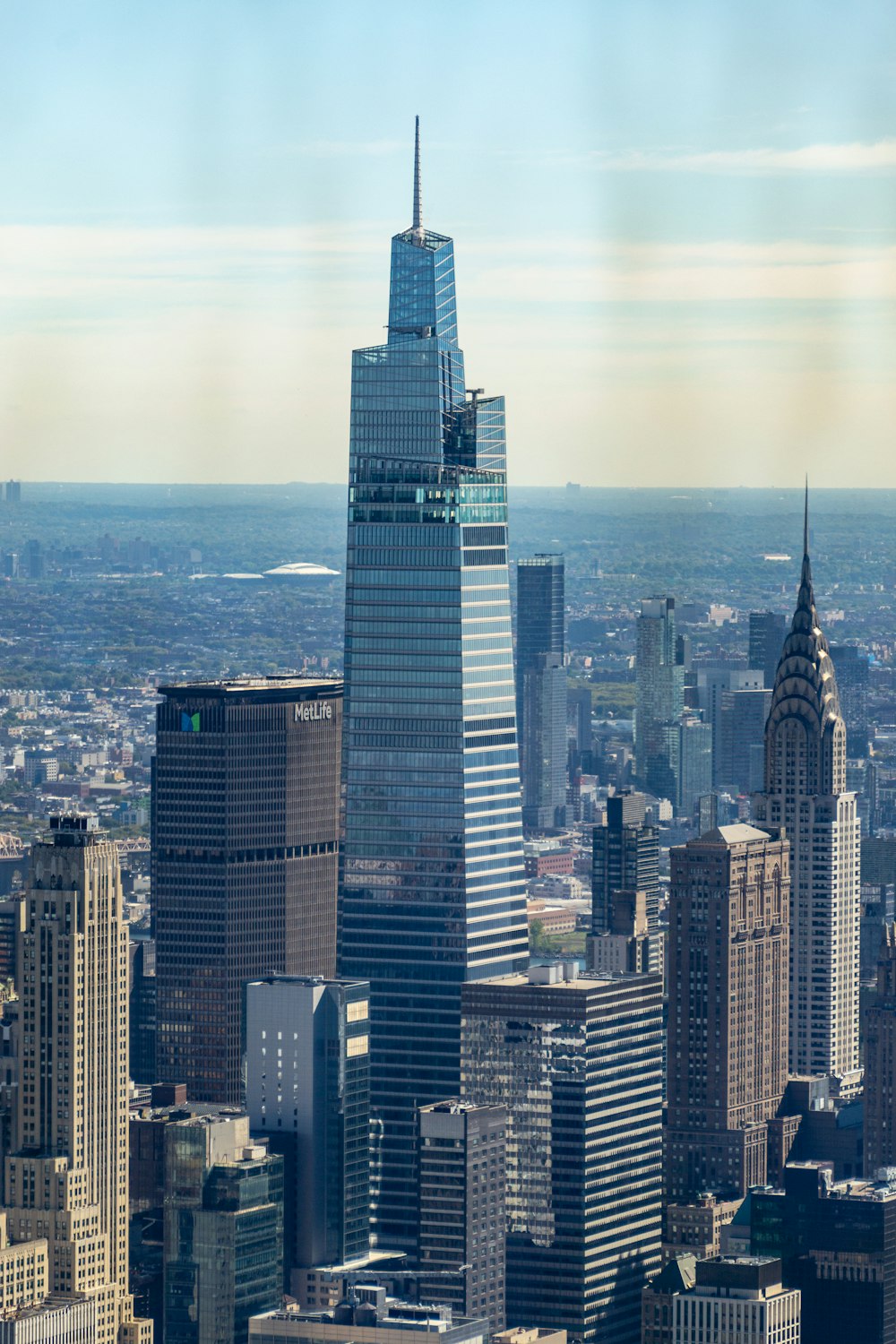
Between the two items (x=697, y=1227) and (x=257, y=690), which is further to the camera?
(x=257, y=690)

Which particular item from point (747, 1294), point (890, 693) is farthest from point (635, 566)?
point (747, 1294)

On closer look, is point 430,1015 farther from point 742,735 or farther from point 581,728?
point 581,728

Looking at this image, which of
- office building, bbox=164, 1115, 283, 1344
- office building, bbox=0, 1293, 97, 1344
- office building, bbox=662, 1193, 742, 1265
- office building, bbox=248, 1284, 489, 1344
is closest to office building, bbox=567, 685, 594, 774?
office building, bbox=662, 1193, 742, 1265

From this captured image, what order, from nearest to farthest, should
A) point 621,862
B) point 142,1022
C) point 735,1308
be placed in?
point 735,1308 < point 142,1022 < point 621,862

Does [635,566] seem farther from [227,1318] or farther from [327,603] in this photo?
[227,1318]

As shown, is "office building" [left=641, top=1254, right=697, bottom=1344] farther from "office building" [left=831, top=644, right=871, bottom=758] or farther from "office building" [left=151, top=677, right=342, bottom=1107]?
"office building" [left=831, top=644, right=871, bottom=758]

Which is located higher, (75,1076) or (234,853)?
(234,853)

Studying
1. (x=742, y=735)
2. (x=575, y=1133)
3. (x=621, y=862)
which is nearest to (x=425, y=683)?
(x=575, y=1133)
